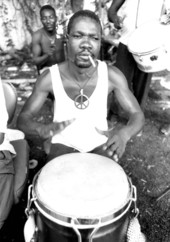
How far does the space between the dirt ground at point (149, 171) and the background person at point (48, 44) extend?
2.07 feet

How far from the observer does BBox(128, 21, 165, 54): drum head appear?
2744mm

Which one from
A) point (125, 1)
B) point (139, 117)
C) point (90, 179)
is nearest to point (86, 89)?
point (139, 117)

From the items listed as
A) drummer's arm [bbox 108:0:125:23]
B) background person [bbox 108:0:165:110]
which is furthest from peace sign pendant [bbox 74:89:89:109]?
drummer's arm [bbox 108:0:125:23]

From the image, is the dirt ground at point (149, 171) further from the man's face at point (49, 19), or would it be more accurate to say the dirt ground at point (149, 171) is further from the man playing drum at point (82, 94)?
the man's face at point (49, 19)

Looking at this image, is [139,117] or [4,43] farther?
[4,43]

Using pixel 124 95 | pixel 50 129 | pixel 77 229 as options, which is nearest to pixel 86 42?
pixel 124 95

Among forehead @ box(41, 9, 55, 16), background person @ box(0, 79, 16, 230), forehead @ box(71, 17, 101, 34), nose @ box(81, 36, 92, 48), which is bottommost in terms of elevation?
background person @ box(0, 79, 16, 230)

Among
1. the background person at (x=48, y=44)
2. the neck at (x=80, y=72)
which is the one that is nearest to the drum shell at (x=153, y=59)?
the neck at (x=80, y=72)

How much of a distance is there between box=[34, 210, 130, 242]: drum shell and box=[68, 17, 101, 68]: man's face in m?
1.14

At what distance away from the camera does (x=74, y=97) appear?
7.56 feet

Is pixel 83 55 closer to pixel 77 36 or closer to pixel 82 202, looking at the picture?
pixel 77 36

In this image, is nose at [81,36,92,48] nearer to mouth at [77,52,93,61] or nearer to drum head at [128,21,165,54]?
mouth at [77,52,93,61]

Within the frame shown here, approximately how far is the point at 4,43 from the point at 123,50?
3.34 meters

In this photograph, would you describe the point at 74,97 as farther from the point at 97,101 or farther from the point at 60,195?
the point at 60,195
